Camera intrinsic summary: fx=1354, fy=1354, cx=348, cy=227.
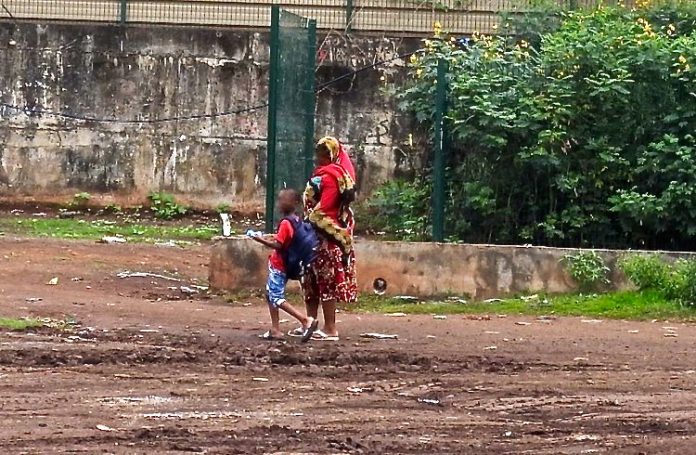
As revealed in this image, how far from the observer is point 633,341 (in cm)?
1080

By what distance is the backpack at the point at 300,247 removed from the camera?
10.3 m

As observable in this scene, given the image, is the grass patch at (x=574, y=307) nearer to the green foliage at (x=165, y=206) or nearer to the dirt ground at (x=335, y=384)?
the dirt ground at (x=335, y=384)

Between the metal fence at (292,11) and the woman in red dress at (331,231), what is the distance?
357 inches

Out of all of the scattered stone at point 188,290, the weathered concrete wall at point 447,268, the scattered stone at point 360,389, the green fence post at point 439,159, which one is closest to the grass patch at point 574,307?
the weathered concrete wall at point 447,268

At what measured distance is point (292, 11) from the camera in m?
19.9

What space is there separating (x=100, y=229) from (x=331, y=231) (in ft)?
27.1

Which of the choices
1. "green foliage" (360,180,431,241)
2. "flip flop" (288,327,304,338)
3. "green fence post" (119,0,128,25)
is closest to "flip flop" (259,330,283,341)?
"flip flop" (288,327,304,338)

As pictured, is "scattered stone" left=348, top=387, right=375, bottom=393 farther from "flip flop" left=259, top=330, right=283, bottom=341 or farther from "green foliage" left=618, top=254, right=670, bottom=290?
"green foliage" left=618, top=254, right=670, bottom=290

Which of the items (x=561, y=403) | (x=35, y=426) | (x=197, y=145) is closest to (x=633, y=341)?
(x=561, y=403)

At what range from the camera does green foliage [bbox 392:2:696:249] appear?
534 inches

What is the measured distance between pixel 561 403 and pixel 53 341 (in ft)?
12.5

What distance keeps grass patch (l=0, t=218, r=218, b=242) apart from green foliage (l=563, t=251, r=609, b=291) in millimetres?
6305

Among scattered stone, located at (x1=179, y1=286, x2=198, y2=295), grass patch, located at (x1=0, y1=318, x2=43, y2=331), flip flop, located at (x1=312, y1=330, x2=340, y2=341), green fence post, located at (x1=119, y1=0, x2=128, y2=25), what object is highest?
green fence post, located at (x1=119, y1=0, x2=128, y2=25)

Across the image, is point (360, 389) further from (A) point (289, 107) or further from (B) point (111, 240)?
(B) point (111, 240)
